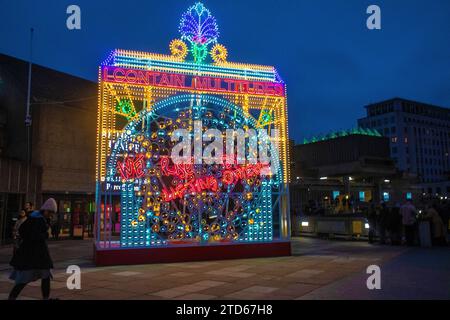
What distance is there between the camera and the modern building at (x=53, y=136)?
20.9 m

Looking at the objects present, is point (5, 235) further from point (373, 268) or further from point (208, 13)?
point (373, 268)

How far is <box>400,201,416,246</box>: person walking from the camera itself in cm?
1538

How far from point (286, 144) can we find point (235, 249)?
397cm

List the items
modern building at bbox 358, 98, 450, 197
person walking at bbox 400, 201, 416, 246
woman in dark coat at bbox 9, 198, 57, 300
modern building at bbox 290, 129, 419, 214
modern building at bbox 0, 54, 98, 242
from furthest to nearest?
modern building at bbox 358, 98, 450, 197, modern building at bbox 290, 129, 419, 214, modern building at bbox 0, 54, 98, 242, person walking at bbox 400, 201, 416, 246, woman in dark coat at bbox 9, 198, 57, 300

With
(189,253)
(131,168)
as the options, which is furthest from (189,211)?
(131,168)

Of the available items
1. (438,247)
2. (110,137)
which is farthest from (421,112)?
(110,137)

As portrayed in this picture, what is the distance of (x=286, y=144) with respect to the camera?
14.0 metres

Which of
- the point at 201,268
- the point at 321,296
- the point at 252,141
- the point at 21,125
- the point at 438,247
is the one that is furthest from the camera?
the point at 21,125

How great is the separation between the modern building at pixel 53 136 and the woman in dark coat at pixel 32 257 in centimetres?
1458

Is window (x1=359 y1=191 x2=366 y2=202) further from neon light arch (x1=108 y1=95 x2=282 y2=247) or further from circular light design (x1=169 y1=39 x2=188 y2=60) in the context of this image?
circular light design (x1=169 y1=39 x2=188 y2=60)

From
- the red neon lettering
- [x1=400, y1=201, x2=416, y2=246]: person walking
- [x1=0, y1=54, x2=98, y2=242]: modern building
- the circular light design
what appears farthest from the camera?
[x1=0, y1=54, x2=98, y2=242]: modern building

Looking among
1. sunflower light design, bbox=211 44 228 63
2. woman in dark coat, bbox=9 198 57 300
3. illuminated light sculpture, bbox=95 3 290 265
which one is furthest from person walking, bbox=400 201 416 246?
woman in dark coat, bbox=9 198 57 300

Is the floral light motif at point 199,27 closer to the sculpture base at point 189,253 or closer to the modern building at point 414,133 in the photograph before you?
the sculpture base at point 189,253

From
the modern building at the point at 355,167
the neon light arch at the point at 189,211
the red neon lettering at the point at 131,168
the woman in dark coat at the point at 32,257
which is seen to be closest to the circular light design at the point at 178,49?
the neon light arch at the point at 189,211
